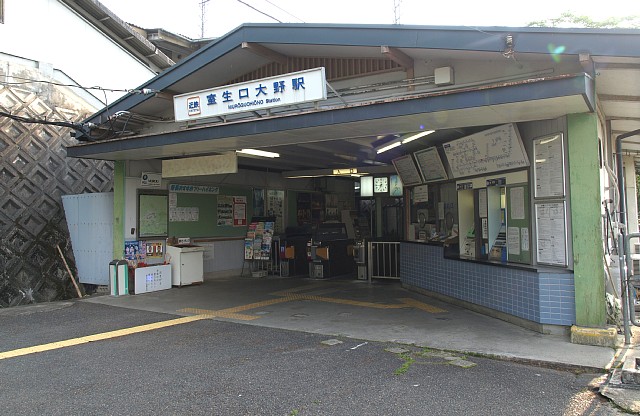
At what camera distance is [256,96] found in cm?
Answer: 718

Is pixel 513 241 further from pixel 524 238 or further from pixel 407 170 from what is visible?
pixel 407 170

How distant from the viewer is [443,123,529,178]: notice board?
6883 millimetres

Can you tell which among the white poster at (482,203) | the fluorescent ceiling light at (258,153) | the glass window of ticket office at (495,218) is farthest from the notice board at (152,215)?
the white poster at (482,203)

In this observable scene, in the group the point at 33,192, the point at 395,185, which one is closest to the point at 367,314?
the point at 395,185

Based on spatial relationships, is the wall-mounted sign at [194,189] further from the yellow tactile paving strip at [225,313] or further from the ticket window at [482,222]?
the ticket window at [482,222]

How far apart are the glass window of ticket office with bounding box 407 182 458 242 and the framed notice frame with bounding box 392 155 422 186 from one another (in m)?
0.19

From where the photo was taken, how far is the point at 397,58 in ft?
22.4

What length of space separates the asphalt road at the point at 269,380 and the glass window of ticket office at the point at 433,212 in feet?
13.4

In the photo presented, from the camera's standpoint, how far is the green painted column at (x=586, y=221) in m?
5.85

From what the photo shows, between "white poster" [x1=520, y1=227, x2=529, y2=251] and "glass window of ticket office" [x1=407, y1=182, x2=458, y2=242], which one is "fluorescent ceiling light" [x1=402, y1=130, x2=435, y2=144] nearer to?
"glass window of ticket office" [x1=407, y1=182, x2=458, y2=242]

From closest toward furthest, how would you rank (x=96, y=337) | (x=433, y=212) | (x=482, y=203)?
(x=96, y=337) → (x=482, y=203) → (x=433, y=212)

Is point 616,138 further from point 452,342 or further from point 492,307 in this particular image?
point 452,342

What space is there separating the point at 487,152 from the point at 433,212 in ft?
8.62

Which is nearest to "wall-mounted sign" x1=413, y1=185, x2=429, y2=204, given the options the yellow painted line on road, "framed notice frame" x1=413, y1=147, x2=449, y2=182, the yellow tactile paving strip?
"framed notice frame" x1=413, y1=147, x2=449, y2=182
